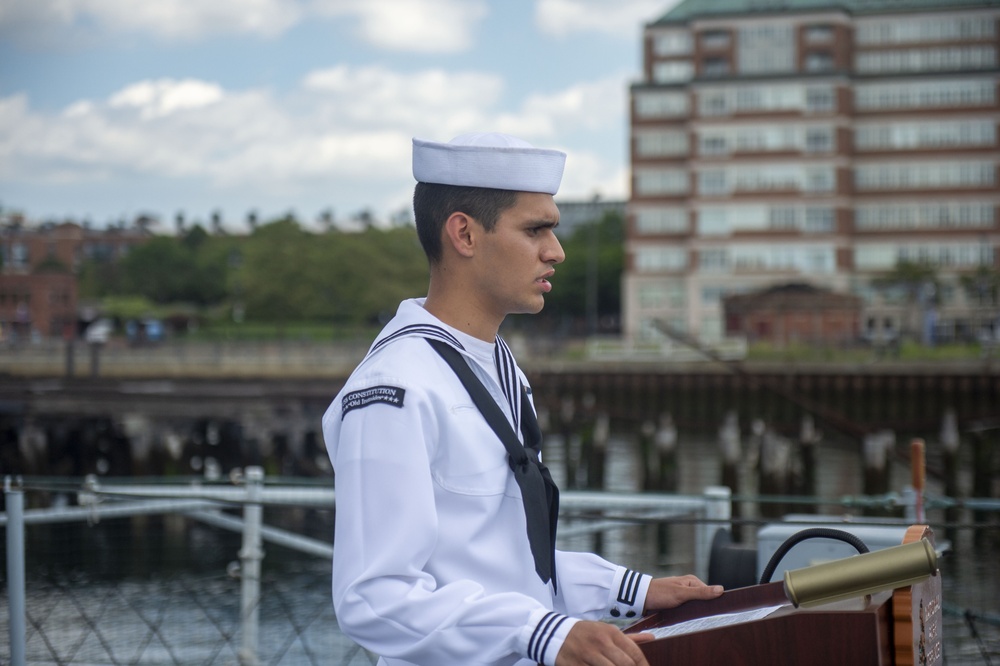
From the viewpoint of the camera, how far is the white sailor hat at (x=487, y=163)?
2.52 m

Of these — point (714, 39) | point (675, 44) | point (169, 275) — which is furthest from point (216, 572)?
point (169, 275)

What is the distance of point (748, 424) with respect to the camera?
4144cm

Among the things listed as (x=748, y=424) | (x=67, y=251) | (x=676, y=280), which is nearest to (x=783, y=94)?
(x=676, y=280)

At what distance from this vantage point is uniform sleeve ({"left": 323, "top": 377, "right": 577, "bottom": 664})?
216 cm

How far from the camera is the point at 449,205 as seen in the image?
8.42ft

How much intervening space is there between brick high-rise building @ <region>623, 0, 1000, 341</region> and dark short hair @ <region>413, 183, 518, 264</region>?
71.9 meters

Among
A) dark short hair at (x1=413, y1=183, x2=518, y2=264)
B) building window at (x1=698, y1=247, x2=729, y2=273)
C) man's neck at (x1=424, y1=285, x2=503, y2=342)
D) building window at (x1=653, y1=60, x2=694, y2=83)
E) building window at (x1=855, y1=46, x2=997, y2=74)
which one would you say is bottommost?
man's neck at (x1=424, y1=285, x2=503, y2=342)

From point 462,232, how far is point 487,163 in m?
0.16

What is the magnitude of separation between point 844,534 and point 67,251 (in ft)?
496

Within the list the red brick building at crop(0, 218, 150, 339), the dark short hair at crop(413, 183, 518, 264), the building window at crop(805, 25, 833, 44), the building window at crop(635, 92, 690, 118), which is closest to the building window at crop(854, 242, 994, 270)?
the building window at crop(805, 25, 833, 44)

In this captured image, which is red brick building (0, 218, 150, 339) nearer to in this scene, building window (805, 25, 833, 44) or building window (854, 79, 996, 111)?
building window (805, 25, 833, 44)

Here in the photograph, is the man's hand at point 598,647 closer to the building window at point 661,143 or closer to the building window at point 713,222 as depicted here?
the building window at point 713,222

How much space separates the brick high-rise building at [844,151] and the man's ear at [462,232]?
71928 mm

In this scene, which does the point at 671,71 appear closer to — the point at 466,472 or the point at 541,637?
the point at 466,472
